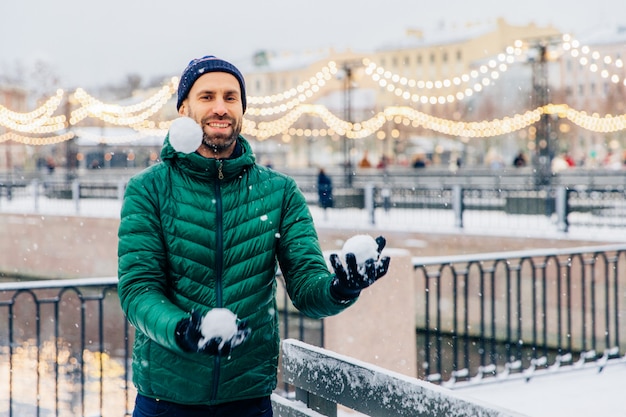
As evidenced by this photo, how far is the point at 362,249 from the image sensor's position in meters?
2.27

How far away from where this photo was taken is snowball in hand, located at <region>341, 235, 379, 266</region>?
2268 mm

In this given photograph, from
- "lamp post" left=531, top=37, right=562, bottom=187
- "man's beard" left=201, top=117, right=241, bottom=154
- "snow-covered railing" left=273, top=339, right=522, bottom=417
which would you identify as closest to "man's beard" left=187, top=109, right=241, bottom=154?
"man's beard" left=201, top=117, right=241, bottom=154

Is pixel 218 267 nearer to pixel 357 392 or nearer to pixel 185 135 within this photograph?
pixel 185 135

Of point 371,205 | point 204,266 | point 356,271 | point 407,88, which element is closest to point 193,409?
point 204,266

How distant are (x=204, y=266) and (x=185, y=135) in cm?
41

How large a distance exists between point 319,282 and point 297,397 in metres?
1.18

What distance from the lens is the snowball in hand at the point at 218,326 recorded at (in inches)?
81.4

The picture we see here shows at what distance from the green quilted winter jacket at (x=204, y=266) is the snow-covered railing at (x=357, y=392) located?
1.58 feet

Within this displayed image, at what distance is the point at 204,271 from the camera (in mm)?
2512

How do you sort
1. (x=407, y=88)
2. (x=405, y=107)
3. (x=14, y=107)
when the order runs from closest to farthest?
(x=405, y=107), (x=14, y=107), (x=407, y=88)

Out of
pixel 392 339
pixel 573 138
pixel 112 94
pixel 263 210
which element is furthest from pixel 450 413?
pixel 112 94

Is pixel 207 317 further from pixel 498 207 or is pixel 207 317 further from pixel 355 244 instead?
pixel 498 207

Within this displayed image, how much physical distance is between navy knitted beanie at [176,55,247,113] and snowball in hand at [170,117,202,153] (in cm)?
21

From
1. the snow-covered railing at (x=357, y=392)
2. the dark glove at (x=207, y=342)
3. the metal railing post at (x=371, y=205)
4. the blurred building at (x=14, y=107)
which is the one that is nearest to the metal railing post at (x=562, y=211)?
the metal railing post at (x=371, y=205)
